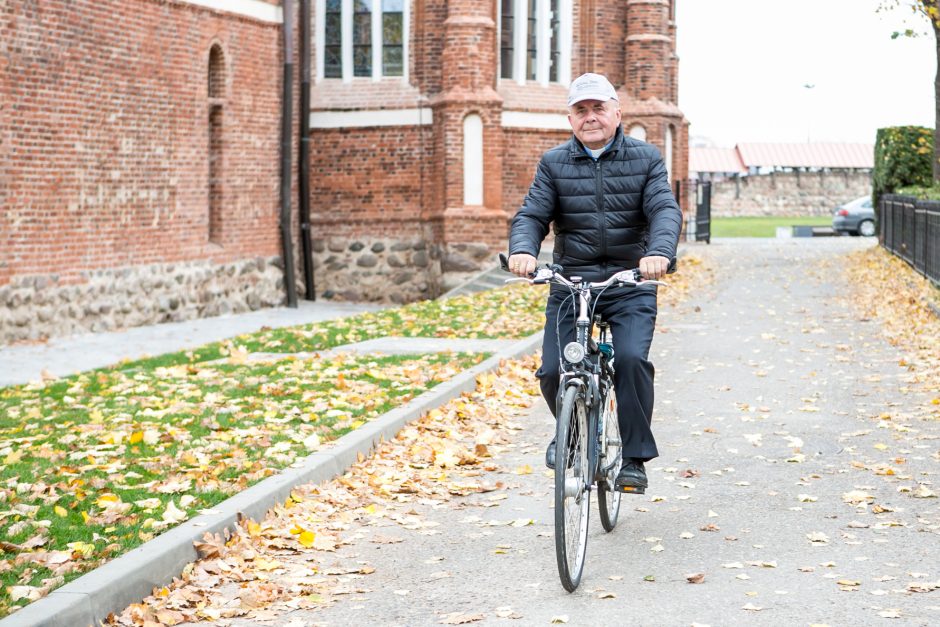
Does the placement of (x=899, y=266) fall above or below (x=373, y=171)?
below

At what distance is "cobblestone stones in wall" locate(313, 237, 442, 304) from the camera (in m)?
24.6

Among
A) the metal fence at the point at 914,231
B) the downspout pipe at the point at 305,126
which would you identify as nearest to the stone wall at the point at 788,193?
the metal fence at the point at 914,231

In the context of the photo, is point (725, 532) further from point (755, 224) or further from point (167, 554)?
point (755, 224)

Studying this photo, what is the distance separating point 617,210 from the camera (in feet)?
20.3

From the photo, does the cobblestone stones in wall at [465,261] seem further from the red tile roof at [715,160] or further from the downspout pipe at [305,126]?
the red tile roof at [715,160]

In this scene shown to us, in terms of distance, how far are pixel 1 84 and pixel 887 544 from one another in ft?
41.1

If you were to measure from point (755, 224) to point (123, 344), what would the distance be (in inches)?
1515

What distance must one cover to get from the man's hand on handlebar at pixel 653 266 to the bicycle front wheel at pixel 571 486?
1.93 ft

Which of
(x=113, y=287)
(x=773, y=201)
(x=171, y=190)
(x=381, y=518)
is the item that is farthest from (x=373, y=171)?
(x=773, y=201)

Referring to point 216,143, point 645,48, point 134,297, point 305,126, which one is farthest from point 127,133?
point 645,48

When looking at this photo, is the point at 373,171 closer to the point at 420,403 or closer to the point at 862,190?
the point at 420,403

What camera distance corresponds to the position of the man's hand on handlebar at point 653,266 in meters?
5.64

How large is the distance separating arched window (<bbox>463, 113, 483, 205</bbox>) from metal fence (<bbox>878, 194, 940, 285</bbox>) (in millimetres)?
7395

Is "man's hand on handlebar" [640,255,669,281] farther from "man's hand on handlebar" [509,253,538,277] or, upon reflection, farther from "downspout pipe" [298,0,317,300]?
"downspout pipe" [298,0,317,300]
